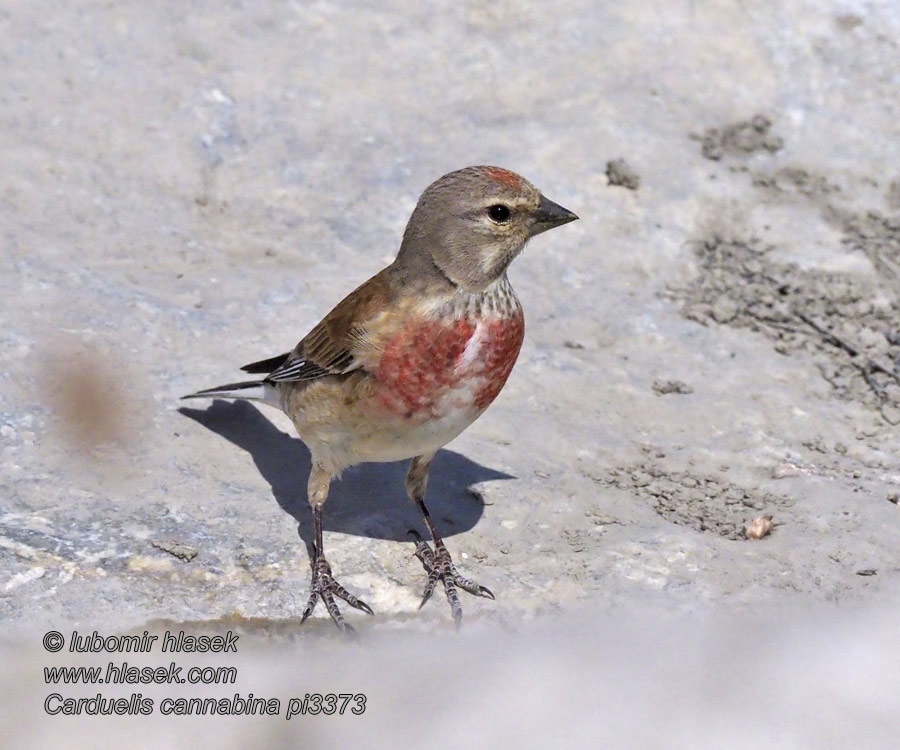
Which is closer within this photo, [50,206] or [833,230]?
[50,206]

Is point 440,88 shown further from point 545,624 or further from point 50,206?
point 545,624

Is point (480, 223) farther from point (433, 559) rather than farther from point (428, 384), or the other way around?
point (433, 559)

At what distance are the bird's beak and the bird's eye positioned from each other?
0.38 feet

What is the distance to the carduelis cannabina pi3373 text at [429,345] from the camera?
4598 millimetres

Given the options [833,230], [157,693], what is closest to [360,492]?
[157,693]

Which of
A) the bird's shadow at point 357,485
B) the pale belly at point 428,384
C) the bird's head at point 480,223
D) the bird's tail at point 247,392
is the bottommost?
the bird's shadow at point 357,485

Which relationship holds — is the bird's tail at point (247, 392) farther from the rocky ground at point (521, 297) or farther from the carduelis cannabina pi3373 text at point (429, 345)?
the carduelis cannabina pi3373 text at point (429, 345)

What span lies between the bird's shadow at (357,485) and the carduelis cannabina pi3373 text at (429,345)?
27 cm

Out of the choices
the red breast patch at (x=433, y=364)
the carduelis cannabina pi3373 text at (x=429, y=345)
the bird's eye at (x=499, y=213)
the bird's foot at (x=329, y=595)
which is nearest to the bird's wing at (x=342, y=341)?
the carduelis cannabina pi3373 text at (x=429, y=345)

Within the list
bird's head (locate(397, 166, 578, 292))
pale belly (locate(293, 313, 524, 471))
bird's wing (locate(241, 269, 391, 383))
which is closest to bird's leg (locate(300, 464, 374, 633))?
pale belly (locate(293, 313, 524, 471))

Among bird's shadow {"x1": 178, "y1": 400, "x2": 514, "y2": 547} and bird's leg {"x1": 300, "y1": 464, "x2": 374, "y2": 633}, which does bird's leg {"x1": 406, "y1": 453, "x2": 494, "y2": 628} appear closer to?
bird's shadow {"x1": 178, "y1": 400, "x2": 514, "y2": 547}

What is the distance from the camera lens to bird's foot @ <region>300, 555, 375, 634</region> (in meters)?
4.53

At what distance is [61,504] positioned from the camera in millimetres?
4824

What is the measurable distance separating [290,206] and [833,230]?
3.17m
